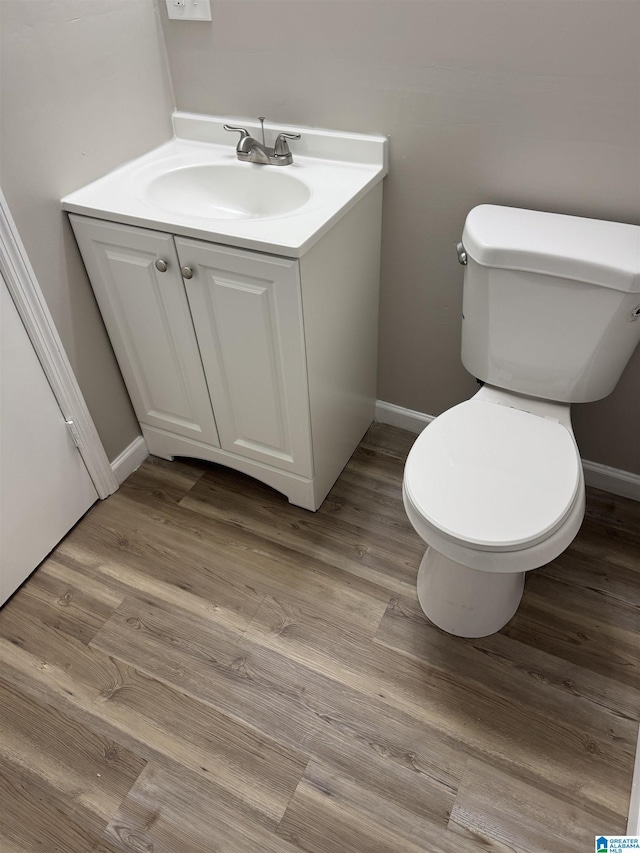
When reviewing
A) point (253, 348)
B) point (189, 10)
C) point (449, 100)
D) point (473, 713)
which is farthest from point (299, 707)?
point (189, 10)

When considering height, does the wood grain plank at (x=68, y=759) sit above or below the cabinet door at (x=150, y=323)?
below

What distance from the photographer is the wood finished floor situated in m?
1.24

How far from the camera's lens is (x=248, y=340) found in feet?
4.90

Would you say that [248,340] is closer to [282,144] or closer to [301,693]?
[282,144]

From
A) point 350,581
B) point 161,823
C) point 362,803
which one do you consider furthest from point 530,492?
point 161,823

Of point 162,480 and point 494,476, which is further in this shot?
point 162,480

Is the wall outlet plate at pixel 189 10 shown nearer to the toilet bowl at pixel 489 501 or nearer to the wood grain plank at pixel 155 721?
the toilet bowl at pixel 489 501

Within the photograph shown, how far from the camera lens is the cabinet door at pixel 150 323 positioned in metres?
1.48

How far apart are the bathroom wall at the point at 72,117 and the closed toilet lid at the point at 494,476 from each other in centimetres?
98

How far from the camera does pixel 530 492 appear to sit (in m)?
1.24

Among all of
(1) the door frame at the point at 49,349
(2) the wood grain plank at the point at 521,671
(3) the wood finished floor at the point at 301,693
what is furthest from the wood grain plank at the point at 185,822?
(1) the door frame at the point at 49,349

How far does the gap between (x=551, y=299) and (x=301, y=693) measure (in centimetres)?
108

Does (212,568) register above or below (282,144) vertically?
below

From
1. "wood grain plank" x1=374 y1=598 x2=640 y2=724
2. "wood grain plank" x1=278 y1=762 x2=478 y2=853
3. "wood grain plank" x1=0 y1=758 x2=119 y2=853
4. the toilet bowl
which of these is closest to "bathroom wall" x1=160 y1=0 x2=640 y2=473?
the toilet bowl
